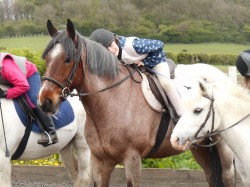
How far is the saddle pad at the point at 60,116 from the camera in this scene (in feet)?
19.0

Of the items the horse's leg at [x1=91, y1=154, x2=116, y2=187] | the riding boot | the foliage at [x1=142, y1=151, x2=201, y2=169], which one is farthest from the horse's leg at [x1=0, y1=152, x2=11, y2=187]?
the foliage at [x1=142, y1=151, x2=201, y2=169]

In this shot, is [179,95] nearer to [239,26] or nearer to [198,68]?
[198,68]

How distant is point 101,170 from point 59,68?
1.20m

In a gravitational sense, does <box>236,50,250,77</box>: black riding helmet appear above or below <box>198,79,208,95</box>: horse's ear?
below

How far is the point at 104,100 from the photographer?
512 cm

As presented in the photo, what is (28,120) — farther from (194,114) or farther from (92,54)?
(194,114)

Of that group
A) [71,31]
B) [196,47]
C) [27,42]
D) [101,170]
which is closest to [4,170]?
[101,170]

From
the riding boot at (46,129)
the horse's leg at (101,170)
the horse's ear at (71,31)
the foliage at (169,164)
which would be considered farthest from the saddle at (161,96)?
the foliage at (169,164)

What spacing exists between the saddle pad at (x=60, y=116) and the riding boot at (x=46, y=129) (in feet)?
0.32

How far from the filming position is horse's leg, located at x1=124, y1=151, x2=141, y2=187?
5.02 m

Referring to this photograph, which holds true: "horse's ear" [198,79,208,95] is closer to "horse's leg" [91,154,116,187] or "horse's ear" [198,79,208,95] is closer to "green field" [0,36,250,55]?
"horse's leg" [91,154,116,187]

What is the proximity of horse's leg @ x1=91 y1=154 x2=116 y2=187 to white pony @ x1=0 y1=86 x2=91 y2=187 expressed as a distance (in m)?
1.03

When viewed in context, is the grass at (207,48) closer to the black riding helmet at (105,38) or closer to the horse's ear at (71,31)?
the black riding helmet at (105,38)

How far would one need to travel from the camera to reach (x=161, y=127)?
539cm
